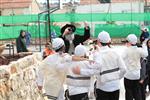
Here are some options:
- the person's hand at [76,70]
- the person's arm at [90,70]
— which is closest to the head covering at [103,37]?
the person's arm at [90,70]

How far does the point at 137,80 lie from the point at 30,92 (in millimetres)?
2371

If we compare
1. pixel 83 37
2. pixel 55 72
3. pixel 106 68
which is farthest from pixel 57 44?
pixel 83 37

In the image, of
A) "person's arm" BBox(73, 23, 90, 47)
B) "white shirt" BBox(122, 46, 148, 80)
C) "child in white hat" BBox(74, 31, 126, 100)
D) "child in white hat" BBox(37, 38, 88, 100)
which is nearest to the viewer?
"child in white hat" BBox(37, 38, 88, 100)

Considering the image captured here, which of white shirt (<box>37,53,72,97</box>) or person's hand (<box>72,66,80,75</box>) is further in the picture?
person's hand (<box>72,66,80,75</box>)

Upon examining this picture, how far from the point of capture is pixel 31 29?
3372 centimetres

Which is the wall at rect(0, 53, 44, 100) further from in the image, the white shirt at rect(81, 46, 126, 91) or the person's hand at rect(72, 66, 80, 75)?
the white shirt at rect(81, 46, 126, 91)

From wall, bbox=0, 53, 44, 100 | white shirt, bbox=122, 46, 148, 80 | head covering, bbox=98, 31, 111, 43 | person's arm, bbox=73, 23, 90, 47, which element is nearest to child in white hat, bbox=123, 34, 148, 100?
white shirt, bbox=122, 46, 148, 80

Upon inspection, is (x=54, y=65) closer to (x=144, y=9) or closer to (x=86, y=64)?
(x=86, y=64)

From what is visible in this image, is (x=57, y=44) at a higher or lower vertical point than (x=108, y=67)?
higher

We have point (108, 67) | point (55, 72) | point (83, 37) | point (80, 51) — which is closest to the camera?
point (55, 72)

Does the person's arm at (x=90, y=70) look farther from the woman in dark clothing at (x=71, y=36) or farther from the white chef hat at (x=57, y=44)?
the woman in dark clothing at (x=71, y=36)

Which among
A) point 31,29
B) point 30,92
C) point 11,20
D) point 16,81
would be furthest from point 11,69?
point 11,20

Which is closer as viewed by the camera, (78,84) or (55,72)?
(55,72)

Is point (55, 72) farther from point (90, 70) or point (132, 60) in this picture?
point (132, 60)
